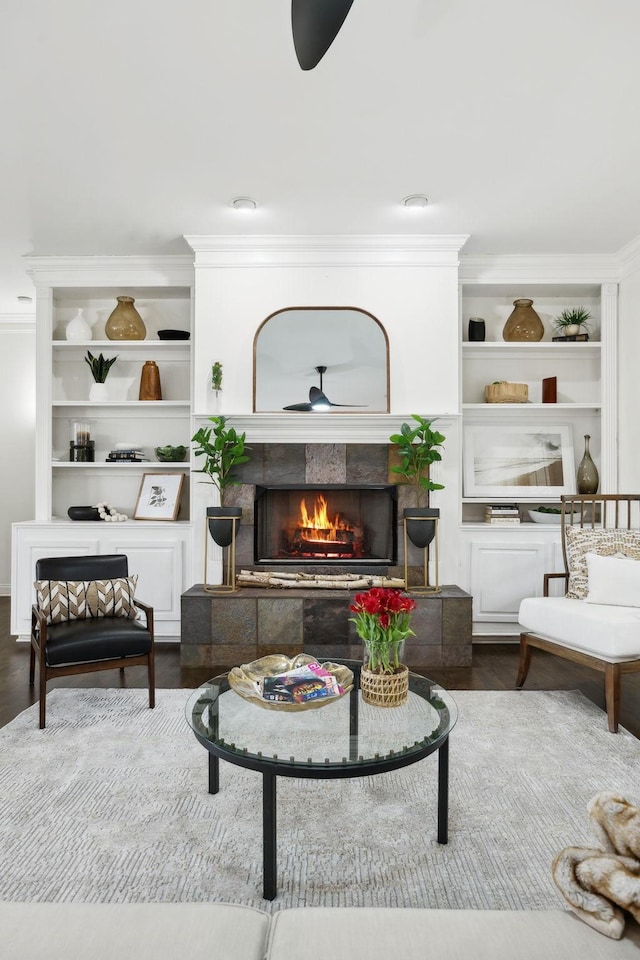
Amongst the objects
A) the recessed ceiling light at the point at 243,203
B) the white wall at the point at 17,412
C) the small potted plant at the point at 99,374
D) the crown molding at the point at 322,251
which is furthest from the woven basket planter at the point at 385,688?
the white wall at the point at 17,412

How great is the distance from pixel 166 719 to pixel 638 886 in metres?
2.35

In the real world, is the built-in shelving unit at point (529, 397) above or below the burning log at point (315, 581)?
above

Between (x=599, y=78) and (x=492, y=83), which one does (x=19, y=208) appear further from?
(x=599, y=78)

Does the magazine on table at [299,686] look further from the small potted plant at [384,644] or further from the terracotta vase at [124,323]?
the terracotta vase at [124,323]

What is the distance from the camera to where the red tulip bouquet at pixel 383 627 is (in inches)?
80.6

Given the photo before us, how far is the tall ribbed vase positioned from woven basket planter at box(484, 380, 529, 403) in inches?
24.6

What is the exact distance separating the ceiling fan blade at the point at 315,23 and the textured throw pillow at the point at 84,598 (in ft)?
8.68

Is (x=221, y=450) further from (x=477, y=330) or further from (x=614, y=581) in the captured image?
(x=614, y=581)

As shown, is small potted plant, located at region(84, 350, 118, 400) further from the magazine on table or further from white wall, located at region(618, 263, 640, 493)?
white wall, located at region(618, 263, 640, 493)

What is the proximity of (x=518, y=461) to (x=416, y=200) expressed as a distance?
6.94ft

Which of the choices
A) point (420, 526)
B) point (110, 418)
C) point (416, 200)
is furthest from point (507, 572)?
point (110, 418)

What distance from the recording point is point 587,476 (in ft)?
14.9

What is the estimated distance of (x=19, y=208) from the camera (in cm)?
374

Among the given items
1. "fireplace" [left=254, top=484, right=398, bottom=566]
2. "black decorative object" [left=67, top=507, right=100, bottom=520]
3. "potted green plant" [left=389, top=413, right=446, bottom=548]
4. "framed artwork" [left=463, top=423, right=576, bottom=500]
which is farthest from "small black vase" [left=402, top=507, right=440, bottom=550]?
"black decorative object" [left=67, top=507, right=100, bottom=520]
